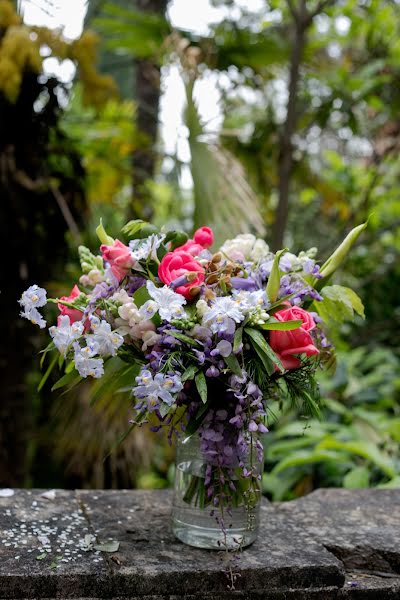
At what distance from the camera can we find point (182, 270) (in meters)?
1.37

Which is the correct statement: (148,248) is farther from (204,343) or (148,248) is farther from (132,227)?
(204,343)

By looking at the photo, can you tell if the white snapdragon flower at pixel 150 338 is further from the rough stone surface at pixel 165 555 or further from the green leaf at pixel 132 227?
the rough stone surface at pixel 165 555

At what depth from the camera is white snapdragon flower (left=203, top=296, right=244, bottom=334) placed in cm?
128

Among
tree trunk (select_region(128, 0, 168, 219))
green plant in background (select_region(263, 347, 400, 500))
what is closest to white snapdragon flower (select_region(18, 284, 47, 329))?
green plant in background (select_region(263, 347, 400, 500))

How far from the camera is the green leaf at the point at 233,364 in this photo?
4.19ft

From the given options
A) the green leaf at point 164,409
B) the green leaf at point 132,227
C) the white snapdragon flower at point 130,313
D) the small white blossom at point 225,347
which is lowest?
the green leaf at point 164,409

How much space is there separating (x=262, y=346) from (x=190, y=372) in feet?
0.48

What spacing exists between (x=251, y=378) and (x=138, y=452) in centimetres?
233

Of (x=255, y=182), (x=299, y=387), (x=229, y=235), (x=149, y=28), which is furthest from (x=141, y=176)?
(x=299, y=387)

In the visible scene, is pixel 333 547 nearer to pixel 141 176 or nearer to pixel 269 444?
pixel 269 444

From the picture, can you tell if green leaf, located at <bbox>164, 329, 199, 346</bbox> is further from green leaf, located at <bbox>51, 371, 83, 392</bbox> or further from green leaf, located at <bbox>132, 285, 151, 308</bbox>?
green leaf, located at <bbox>51, 371, 83, 392</bbox>

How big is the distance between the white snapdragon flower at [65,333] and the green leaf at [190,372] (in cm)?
21

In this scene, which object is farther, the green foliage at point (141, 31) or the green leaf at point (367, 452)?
the green foliage at point (141, 31)

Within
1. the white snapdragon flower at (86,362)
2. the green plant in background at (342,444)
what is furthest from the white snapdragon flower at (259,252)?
the green plant in background at (342,444)
